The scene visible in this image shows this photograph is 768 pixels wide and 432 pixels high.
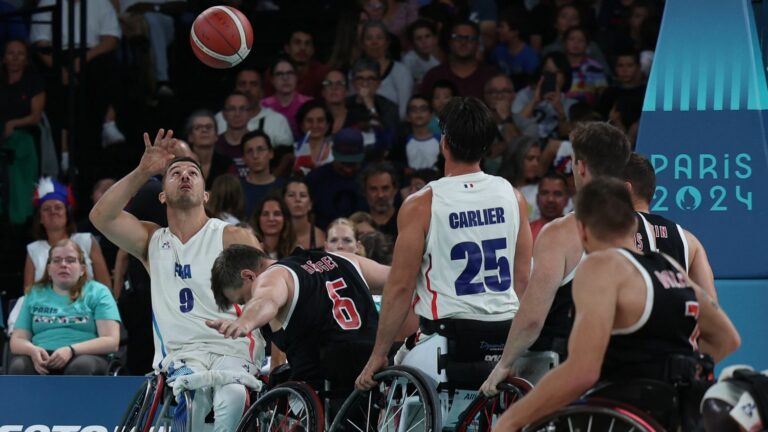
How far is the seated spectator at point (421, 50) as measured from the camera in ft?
46.0

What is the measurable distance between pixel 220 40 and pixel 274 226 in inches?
67.7

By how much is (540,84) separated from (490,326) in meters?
6.64

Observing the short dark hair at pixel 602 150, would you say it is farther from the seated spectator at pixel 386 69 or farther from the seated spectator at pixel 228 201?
the seated spectator at pixel 386 69

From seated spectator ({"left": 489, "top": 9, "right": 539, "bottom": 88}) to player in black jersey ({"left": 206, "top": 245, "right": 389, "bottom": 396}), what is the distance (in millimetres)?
6996

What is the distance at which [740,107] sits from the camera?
313 inches

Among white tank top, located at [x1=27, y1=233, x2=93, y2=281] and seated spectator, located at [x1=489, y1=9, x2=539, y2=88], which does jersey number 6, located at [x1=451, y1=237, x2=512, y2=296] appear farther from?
seated spectator, located at [x1=489, y1=9, x2=539, y2=88]

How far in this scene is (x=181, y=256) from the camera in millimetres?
8359

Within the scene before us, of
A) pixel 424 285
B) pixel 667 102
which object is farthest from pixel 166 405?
pixel 667 102

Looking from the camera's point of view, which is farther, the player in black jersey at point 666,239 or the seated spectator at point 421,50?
the seated spectator at point 421,50

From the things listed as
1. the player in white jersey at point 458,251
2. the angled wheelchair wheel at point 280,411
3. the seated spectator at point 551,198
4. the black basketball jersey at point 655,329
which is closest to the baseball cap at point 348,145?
the seated spectator at point 551,198

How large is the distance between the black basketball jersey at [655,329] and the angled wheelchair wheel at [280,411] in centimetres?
212

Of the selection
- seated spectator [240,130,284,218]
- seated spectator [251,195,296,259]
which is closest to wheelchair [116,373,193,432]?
seated spectator [251,195,296,259]

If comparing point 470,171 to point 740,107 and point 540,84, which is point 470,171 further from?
point 540,84

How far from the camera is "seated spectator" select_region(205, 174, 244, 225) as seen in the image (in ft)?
35.9
